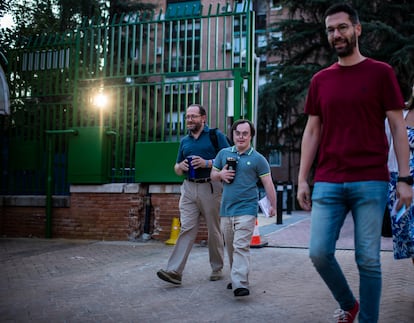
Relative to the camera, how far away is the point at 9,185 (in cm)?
974

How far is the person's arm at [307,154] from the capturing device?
3201 millimetres

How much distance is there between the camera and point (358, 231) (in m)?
2.89

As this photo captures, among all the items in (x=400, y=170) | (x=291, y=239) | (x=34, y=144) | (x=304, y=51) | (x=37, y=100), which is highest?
(x=304, y=51)

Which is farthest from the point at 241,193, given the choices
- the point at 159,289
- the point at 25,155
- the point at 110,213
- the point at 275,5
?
the point at 275,5

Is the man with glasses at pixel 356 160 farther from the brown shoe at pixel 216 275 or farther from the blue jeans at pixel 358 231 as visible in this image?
the brown shoe at pixel 216 275

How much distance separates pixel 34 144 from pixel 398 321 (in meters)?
8.02

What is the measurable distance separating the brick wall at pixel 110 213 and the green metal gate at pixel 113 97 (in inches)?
10.7

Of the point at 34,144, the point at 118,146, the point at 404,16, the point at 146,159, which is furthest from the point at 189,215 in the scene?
the point at 404,16

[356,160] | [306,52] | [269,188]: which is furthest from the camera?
[306,52]

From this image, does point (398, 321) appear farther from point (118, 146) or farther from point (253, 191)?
point (118, 146)

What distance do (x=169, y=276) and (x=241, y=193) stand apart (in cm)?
118

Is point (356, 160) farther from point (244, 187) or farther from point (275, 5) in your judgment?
point (275, 5)

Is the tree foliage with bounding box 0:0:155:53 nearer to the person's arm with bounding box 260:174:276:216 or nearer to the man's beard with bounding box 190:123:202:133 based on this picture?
the man's beard with bounding box 190:123:202:133

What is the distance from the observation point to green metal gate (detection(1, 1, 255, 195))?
27.4 feet
